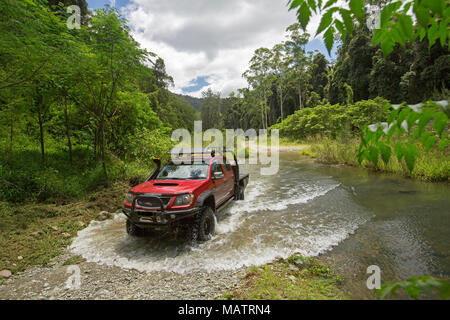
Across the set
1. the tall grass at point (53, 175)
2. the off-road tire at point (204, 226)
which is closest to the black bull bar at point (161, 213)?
the off-road tire at point (204, 226)

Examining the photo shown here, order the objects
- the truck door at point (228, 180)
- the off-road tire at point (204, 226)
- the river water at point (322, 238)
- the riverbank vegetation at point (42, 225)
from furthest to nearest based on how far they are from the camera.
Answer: the truck door at point (228, 180)
the off-road tire at point (204, 226)
the riverbank vegetation at point (42, 225)
the river water at point (322, 238)

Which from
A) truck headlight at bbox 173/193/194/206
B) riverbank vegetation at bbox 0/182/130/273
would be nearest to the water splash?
riverbank vegetation at bbox 0/182/130/273

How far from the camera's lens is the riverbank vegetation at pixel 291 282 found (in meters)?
3.02

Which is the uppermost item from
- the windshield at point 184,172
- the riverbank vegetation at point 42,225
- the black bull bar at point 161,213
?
the windshield at point 184,172

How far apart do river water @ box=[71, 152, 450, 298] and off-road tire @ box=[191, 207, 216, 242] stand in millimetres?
185

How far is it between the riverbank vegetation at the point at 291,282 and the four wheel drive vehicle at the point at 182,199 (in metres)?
1.59

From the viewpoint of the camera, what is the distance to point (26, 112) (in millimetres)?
7969

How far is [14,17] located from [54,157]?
573 centimetres

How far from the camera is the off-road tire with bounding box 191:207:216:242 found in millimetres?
4734

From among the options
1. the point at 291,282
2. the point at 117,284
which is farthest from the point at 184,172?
the point at 291,282

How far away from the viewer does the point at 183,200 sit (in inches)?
180

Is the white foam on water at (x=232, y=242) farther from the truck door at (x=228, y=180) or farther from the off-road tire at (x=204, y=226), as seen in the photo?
the truck door at (x=228, y=180)

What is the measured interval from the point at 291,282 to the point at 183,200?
2400 millimetres

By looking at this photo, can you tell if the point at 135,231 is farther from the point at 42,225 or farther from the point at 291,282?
the point at 291,282
